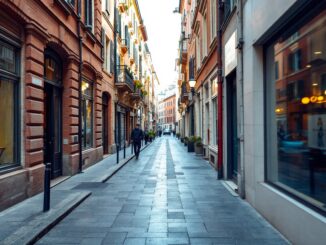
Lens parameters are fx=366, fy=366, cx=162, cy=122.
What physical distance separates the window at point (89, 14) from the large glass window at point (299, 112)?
9.34 m

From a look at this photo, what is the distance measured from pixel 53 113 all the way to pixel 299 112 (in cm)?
808

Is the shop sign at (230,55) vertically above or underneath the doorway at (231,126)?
above

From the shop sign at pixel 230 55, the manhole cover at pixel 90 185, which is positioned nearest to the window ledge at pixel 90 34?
the shop sign at pixel 230 55

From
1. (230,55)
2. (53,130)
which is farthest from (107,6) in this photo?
(230,55)

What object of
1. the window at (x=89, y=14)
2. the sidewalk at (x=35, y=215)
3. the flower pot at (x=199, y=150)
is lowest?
the sidewalk at (x=35, y=215)

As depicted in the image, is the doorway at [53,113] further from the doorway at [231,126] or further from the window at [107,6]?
the window at [107,6]

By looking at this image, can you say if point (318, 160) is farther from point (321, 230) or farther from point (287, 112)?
point (287, 112)

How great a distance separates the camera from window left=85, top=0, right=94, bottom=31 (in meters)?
14.5

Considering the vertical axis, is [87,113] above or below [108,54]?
below

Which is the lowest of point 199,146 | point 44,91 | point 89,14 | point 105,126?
point 199,146

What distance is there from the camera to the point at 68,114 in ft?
40.1

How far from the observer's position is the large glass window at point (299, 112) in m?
4.79

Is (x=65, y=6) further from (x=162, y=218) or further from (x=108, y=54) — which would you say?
(x=108, y=54)

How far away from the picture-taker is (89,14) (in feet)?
48.8
